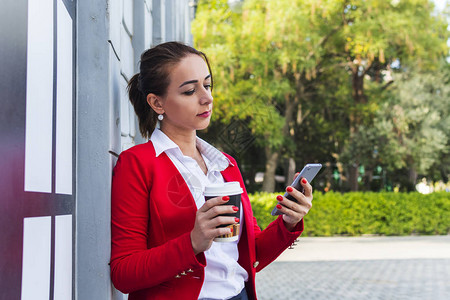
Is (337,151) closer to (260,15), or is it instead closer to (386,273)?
(260,15)

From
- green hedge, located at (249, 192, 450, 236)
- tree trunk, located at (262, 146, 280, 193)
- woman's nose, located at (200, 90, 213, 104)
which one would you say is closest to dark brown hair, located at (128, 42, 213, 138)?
woman's nose, located at (200, 90, 213, 104)

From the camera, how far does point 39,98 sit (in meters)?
1.21

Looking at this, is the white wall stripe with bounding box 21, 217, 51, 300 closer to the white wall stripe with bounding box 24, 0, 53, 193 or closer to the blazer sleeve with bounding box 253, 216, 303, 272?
the white wall stripe with bounding box 24, 0, 53, 193

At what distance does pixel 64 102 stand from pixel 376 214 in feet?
50.7

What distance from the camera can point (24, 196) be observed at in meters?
1.10

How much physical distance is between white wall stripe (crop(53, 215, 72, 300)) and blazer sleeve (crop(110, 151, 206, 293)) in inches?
6.3

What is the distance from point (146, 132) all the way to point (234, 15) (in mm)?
16857

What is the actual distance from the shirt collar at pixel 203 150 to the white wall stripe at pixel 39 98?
567mm

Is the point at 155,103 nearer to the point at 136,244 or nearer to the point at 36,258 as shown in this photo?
the point at 136,244

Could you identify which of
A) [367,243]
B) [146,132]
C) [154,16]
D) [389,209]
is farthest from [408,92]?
[146,132]

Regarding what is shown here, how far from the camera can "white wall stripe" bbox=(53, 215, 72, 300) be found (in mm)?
1405

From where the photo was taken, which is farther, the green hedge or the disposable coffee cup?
the green hedge

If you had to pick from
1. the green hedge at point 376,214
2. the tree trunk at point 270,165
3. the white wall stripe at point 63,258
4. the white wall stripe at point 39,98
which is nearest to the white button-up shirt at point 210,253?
the white wall stripe at point 63,258

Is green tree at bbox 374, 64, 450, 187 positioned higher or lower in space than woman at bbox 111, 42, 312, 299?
higher
